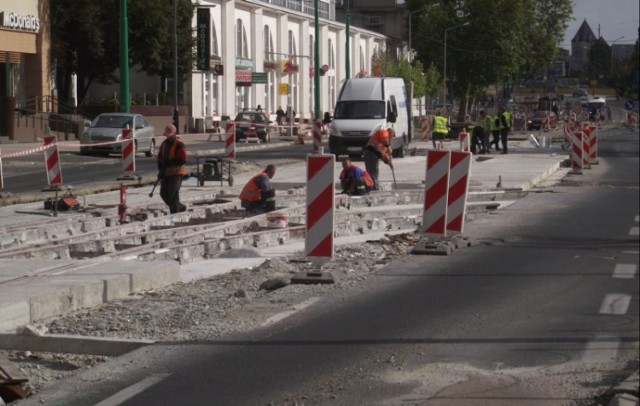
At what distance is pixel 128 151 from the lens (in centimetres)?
3056

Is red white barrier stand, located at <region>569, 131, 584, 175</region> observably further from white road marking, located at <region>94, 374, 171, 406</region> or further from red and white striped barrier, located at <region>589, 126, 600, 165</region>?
white road marking, located at <region>94, 374, 171, 406</region>

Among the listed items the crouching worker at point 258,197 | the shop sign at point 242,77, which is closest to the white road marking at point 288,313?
the crouching worker at point 258,197

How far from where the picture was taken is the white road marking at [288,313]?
1127 centimetres

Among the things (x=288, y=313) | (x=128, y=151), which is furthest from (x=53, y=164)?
(x=288, y=313)

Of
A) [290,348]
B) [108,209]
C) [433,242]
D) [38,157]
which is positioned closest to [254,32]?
[38,157]

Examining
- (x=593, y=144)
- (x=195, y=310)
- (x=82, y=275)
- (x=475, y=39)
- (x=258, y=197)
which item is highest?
(x=475, y=39)

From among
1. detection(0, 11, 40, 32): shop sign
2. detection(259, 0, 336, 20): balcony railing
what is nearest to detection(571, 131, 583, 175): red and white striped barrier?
detection(0, 11, 40, 32): shop sign

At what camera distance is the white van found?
43.8 metres

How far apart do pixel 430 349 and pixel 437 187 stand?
633cm

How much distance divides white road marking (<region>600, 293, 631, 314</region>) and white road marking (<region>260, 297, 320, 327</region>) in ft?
9.03

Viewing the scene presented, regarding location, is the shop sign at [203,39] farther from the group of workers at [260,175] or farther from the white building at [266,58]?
the group of workers at [260,175]

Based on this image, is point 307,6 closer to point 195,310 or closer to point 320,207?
point 320,207

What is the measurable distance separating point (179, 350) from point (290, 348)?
0.87 m

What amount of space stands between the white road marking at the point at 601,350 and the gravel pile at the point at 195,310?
2.92 meters
